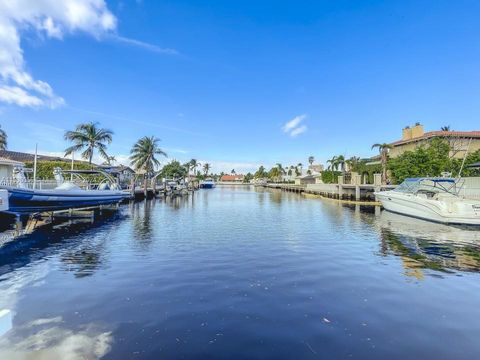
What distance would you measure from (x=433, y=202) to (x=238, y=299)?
2210 cm

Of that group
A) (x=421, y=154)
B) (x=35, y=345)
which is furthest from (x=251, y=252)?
(x=421, y=154)

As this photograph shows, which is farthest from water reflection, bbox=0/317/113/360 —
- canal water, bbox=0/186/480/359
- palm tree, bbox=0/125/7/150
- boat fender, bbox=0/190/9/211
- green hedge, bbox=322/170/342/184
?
green hedge, bbox=322/170/342/184

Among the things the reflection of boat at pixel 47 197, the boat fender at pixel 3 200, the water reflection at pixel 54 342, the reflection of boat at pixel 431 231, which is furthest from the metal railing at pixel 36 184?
the reflection of boat at pixel 431 231

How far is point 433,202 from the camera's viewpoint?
81.6 feet

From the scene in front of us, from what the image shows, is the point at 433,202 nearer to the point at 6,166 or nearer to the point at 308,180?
the point at 6,166

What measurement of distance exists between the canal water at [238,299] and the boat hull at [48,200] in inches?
97.7

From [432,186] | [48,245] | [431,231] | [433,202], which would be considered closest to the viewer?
[48,245]

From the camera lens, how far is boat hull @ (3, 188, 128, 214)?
61.4 ft

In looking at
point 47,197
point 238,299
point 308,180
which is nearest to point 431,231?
point 238,299

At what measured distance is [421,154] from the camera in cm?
4412

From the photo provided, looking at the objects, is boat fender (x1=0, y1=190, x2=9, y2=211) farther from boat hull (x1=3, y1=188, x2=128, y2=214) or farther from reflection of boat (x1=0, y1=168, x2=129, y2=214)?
boat hull (x1=3, y1=188, x2=128, y2=214)

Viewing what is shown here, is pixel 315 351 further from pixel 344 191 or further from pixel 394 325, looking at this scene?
pixel 344 191

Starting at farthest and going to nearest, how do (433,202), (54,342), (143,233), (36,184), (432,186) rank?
(432,186) < (36,184) < (433,202) < (143,233) < (54,342)

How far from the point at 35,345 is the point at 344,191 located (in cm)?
5564
